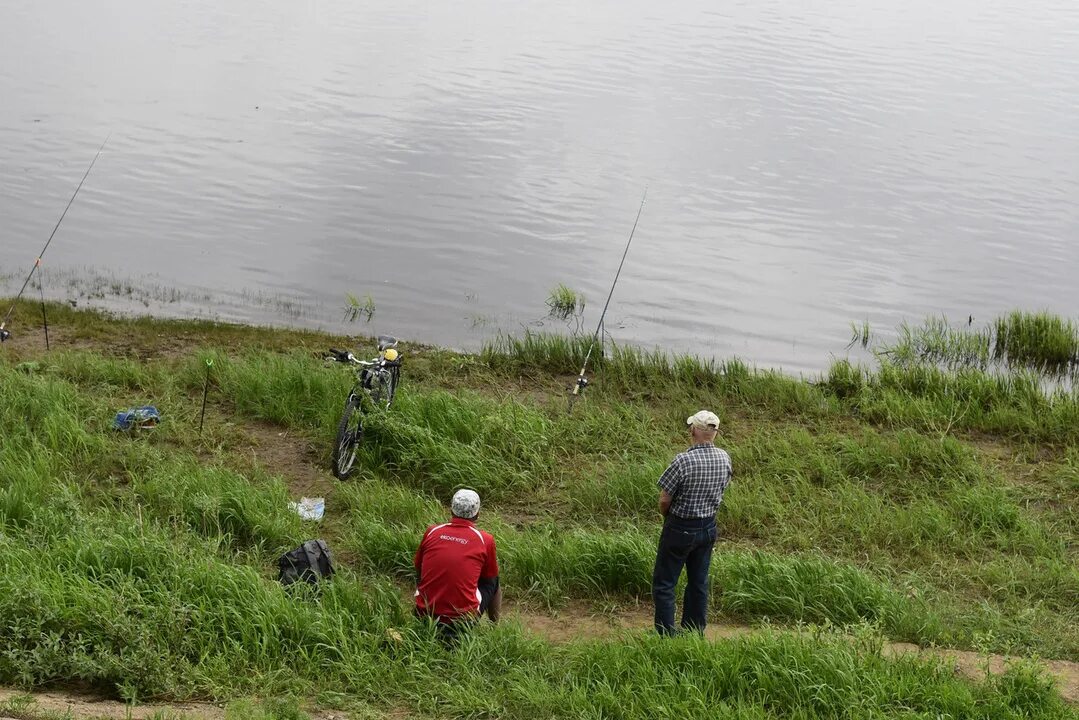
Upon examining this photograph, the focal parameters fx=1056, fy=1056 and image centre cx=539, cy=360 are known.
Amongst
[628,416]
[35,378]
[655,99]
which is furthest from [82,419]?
[655,99]

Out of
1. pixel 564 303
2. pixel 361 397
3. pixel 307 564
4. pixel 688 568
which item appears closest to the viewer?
pixel 688 568

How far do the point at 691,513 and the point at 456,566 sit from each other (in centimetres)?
166

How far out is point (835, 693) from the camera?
20.3 feet

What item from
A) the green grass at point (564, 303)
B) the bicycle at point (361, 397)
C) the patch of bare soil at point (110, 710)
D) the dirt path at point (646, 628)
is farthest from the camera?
the green grass at point (564, 303)

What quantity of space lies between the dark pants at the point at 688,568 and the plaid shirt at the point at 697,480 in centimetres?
9

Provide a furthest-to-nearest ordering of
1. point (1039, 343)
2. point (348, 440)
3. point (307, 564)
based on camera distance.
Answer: point (1039, 343) → point (348, 440) → point (307, 564)

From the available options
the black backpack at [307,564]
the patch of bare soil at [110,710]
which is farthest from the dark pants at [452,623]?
the black backpack at [307,564]

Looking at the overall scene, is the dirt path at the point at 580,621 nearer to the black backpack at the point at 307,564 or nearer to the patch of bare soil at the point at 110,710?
the black backpack at the point at 307,564

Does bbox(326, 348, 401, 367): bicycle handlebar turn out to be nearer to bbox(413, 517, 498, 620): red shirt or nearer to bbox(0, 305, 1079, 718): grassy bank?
bbox(0, 305, 1079, 718): grassy bank

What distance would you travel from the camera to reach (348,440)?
10625 mm

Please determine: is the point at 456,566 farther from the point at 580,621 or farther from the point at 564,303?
the point at 564,303

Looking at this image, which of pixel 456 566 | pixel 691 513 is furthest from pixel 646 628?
pixel 456 566

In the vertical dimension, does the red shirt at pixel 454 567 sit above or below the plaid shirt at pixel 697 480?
below

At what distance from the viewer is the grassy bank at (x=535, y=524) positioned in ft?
20.9
